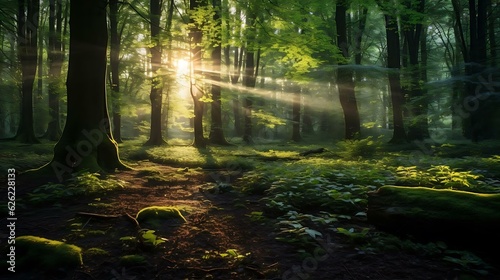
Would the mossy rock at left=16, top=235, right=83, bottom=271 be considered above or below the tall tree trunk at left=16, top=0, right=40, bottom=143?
below

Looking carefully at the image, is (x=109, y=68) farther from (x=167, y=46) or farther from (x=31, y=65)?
(x=167, y=46)

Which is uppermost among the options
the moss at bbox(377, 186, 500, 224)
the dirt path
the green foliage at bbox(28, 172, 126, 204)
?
the moss at bbox(377, 186, 500, 224)

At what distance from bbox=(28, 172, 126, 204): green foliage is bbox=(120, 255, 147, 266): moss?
3419 mm

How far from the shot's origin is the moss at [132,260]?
3.25 meters

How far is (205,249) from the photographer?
3.79 m

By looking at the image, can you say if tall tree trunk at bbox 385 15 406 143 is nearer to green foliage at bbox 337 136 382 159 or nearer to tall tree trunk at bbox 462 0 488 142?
tall tree trunk at bbox 462 0 488 142

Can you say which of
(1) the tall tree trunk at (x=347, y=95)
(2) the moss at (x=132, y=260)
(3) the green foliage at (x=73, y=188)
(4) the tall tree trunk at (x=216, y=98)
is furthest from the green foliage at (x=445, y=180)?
(4) the tall tree trunk at (x=216, y=98)

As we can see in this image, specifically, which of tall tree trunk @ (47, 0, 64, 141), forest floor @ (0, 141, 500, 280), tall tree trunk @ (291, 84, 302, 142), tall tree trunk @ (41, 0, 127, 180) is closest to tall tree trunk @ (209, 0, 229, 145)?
tall tree trunk @ (291, 84, 302, 142)

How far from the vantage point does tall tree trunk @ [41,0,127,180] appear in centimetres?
761

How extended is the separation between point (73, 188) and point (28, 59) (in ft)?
51.5

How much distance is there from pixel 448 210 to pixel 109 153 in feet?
27.4

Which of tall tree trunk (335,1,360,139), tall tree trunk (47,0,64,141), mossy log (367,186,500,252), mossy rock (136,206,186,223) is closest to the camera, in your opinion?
mossy log (367,186,500,252)

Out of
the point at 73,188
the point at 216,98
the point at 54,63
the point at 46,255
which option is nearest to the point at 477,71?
the point at 216,98

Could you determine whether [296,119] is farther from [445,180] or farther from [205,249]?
[205,249]
